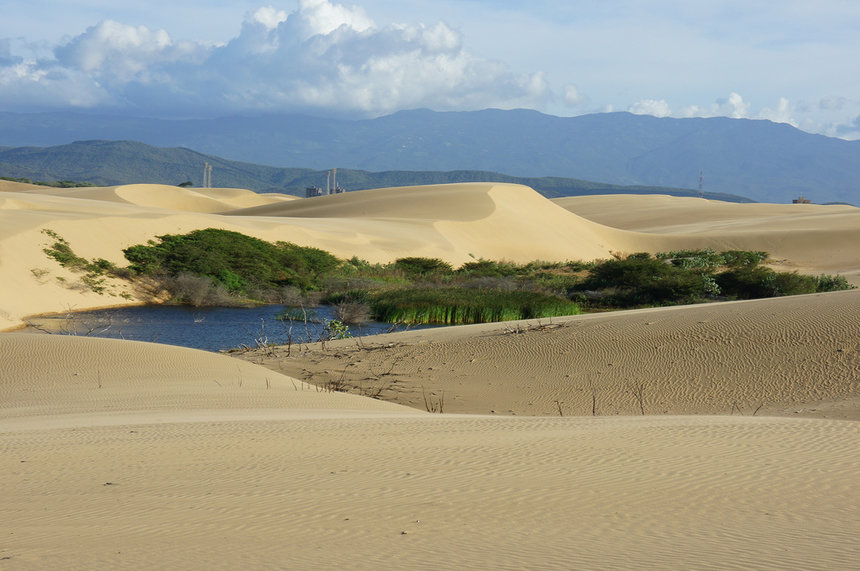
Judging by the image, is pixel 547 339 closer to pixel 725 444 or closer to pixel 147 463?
pixel 725 444

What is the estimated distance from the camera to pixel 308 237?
43.4 meters

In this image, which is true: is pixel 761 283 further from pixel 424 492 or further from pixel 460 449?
pixel 424 492

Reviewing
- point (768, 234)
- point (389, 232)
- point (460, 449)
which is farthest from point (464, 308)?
point (768, 234)

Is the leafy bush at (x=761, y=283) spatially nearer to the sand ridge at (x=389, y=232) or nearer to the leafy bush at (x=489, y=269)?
the sand ridge at (x=389, y=232)

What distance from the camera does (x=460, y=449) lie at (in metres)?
7.23

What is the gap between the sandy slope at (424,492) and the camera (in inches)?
164

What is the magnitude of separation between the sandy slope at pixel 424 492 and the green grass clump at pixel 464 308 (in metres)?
16.4

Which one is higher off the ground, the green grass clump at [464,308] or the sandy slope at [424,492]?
the sandy slope at [424,492]

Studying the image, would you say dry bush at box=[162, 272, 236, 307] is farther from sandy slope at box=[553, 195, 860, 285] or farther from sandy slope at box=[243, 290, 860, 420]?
sandy slope at box=[553, 195, 860, 285]

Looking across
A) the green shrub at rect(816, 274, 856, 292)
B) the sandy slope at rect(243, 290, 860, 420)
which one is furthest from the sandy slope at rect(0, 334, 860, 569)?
the green shrub at rect(816, 274, 856, 292)

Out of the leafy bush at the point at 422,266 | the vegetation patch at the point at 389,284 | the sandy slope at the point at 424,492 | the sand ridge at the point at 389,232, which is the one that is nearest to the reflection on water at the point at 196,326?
the vegetation patch at the point at 389,284

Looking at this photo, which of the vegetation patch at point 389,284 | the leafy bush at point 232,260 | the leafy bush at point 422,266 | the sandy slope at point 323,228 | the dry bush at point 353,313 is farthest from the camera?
the leafy bush at point 422,266

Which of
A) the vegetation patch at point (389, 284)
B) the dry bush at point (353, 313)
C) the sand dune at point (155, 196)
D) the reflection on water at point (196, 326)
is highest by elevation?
the sand dune at point (155, 196)

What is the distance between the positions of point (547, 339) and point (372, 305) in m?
11.2
